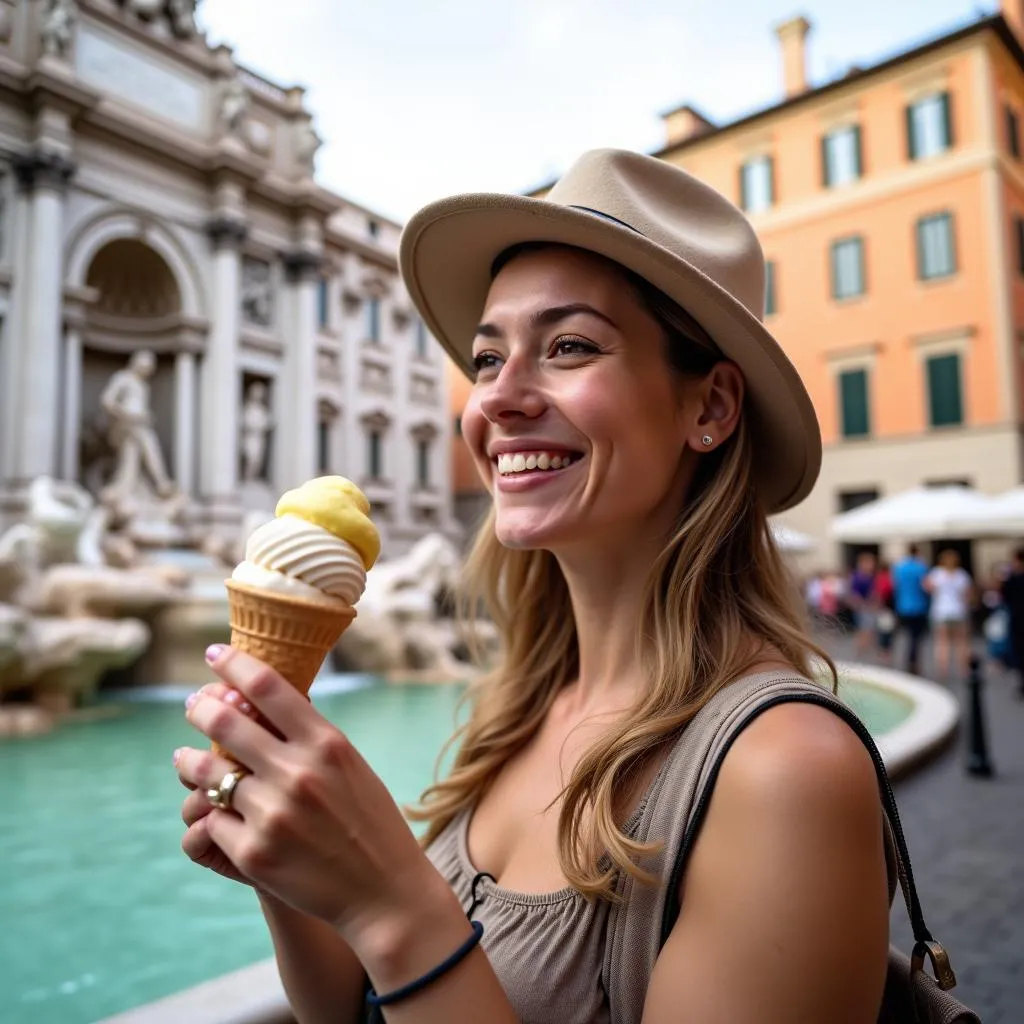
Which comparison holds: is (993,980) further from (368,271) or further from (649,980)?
(368,271)

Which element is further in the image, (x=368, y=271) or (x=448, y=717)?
(x=368, y=271)

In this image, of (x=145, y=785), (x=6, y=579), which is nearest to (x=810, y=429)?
(x=145, y=785)

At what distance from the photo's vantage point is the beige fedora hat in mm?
1207

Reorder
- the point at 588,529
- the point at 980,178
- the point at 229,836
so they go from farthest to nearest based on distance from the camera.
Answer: the point at 980,178
the point at 588,529
the point at 229,836

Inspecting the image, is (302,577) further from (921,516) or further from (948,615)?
(921,516)

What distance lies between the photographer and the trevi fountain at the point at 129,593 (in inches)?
300

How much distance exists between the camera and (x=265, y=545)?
102cm

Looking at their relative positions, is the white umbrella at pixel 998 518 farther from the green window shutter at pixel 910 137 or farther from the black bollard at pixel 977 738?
the green window shutter at pixel 910 137

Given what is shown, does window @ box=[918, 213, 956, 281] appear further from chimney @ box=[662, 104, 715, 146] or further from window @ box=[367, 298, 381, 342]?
window @ box=[367, 298, 381, 342]

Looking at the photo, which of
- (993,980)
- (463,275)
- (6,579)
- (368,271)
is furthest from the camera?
(368,271)

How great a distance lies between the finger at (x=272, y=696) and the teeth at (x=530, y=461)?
54 centimetres

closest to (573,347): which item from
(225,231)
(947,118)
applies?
(225,231)

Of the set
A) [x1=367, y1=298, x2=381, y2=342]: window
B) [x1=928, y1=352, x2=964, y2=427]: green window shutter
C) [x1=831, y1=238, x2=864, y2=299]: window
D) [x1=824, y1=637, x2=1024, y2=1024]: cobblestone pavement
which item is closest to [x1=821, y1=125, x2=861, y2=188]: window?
[x1=831, y1=238, x2=864, y2=299]: window

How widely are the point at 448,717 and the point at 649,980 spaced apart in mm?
7690
